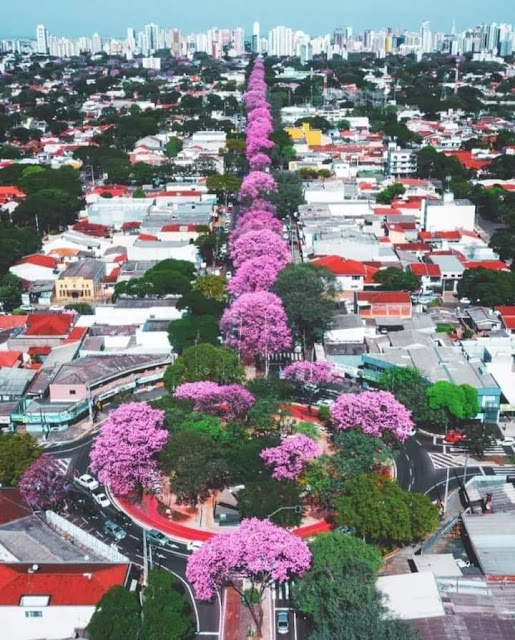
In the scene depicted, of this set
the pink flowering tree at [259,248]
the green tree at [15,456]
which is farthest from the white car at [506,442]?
the pink flowering tree at [259,248]

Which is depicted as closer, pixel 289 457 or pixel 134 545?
pixel 134 545

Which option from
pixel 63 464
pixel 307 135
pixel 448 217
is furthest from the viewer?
pixel 307 135

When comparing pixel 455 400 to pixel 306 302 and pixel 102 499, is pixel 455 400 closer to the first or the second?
pixel 306 302

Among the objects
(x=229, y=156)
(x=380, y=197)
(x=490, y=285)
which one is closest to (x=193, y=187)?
(x=229, y=156)

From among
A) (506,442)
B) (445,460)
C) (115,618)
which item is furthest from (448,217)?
(115,618)

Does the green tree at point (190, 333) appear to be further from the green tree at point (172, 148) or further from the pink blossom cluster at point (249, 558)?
the green tree at point (172, 148)

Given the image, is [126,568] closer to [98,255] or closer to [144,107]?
[98,255]

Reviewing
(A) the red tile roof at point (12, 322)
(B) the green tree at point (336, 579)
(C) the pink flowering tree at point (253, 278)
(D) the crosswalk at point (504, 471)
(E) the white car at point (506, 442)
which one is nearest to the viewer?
(B) the green tree at point (336, 579)

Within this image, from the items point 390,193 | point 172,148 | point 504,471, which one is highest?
point 172,148
